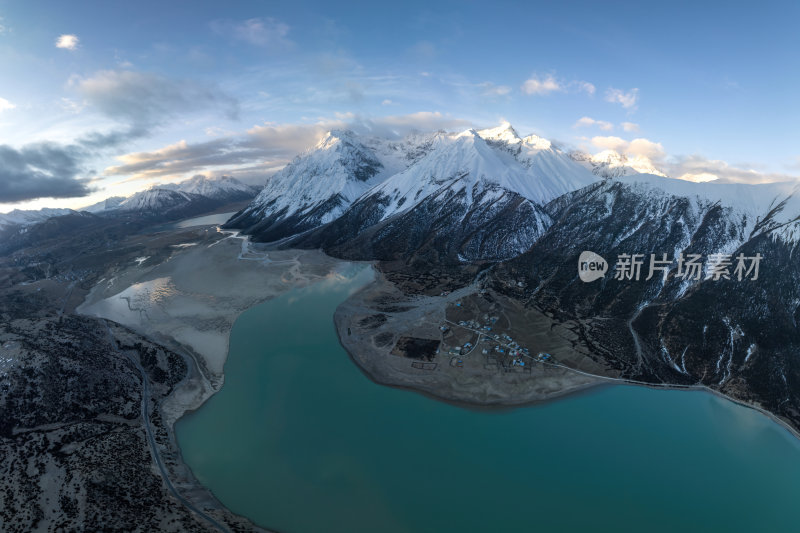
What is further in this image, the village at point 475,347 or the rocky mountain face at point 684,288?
the village at point 475,347

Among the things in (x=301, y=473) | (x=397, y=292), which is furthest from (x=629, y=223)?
(x=301, y=473)

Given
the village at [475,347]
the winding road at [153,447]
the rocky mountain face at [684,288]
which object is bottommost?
the winding road at [153,447]

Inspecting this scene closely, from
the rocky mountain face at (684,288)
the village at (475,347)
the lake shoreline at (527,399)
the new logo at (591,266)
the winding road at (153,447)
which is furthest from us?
the new logo at (591,266)

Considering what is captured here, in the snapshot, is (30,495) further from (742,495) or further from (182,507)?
(742,495)

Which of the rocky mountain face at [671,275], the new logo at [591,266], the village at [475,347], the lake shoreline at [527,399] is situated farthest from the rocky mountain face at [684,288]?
the village at [475,347]

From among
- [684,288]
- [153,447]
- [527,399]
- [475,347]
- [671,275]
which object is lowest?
[153,447]

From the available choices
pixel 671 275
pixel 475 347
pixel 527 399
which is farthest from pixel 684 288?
pixel 527 399

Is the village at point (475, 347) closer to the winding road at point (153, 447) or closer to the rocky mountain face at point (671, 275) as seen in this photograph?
the rocky mountain face at point (671, 275)

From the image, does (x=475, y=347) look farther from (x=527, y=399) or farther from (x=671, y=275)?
(x=671, y=275)

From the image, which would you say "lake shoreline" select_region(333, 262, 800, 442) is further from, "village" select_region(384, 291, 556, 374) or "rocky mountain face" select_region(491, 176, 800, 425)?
"village" select_region(384, 291, 556, 374)
